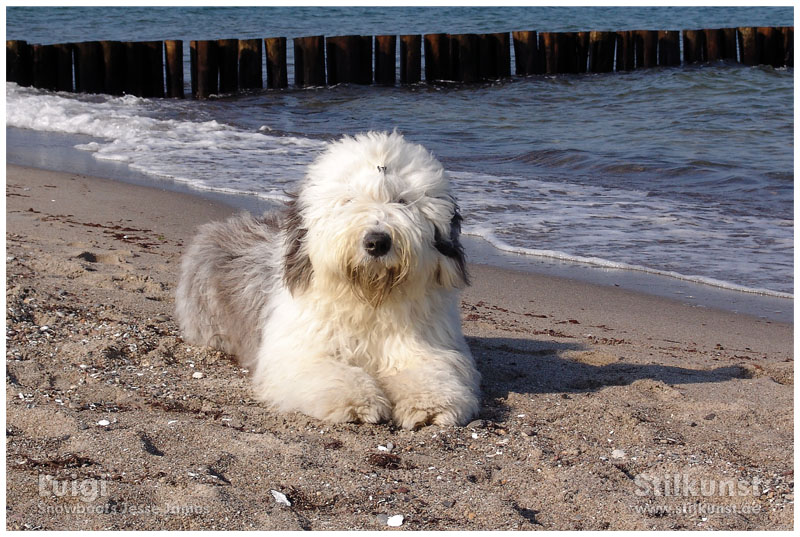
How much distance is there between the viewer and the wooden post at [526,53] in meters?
23.8

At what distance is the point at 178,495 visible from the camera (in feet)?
11.5

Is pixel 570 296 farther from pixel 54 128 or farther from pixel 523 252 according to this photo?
pixel 54 128

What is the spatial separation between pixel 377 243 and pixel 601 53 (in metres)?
21.7

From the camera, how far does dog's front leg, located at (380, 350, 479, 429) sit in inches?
178

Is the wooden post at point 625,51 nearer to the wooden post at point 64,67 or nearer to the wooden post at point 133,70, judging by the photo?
the wooden post at point 133,70

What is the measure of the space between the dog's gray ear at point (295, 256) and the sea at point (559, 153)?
3963 millimetres

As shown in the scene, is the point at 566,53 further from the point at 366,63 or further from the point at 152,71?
the point at 152,71

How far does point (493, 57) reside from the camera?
2347 centimetres

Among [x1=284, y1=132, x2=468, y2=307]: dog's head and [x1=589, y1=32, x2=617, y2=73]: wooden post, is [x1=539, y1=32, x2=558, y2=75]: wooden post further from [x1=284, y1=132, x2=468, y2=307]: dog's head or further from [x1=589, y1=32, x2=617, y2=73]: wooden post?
[x1=284, y1=132, x2=468, y2=307]: dog's head

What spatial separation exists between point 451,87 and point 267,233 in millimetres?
17371

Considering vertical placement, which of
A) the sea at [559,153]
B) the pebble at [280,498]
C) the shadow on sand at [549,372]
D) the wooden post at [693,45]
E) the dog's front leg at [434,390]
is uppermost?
the wooden post at [693,45]

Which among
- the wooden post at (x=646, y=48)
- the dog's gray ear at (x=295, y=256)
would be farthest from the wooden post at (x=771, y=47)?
the dog's gray ear at (x=295, y=256)

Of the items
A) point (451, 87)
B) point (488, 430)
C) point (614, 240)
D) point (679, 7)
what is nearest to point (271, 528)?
point (488, 430)

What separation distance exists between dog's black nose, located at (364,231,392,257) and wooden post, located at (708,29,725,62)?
22686 millimetres
